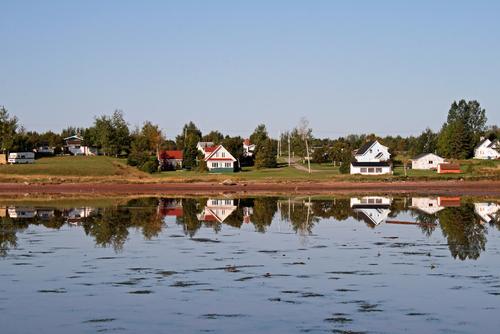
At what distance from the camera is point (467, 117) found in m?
193

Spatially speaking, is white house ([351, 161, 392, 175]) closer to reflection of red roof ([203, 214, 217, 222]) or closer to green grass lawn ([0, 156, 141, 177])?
green grass lawn ([0, 156, 141, 177])

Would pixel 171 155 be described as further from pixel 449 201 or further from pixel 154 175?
pixel 449 201

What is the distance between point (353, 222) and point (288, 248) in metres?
14.3

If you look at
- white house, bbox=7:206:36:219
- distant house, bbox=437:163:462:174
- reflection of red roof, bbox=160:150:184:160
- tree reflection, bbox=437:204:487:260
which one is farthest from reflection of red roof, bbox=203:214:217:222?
reflection of red roof, bbox=160:150:184:160

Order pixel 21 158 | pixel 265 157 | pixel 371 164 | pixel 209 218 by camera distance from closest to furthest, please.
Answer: pixel 209 218 → pixel 371 164 → pixel 265 157 → pixel 21 158

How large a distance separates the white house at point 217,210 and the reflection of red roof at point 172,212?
1670mm

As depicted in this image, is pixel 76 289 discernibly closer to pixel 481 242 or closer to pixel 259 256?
pixel 259 256

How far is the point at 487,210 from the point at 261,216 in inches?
672

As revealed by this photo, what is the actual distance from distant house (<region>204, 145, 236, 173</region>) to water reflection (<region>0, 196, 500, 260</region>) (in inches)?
1698

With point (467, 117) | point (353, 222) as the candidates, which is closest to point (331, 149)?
point (467, 117)

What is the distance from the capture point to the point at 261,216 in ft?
178

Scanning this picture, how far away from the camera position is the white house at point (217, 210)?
175 ft

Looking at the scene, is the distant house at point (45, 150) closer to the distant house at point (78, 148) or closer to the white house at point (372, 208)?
the distant house at point (78, 148)

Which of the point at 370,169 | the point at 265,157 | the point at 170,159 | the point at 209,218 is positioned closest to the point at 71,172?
the point at 170,159
